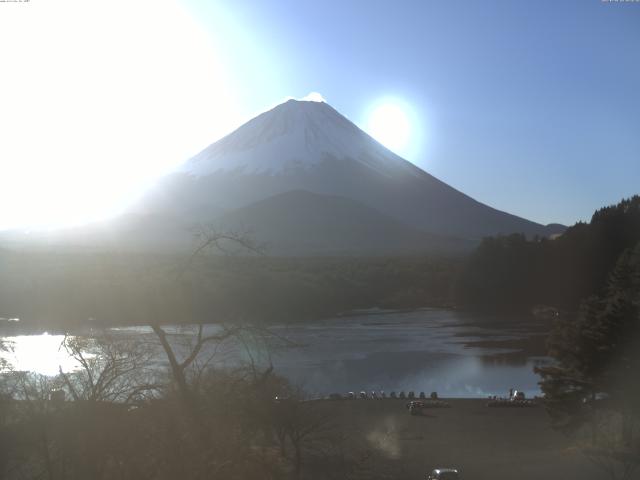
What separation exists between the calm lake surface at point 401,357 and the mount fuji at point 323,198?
38206 millimetres

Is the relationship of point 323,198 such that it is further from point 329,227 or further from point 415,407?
point 415,407

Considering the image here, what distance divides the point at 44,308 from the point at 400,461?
526 centimetres

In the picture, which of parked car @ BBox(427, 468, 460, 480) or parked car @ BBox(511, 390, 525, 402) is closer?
parked car @ BBox(427, 468, 460, 480)

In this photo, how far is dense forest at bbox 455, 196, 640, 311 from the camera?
3553 centimetres

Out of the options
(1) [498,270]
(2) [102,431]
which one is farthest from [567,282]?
(2) [102,431]

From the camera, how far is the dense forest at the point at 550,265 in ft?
117

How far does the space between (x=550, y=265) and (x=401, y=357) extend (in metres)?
21.5

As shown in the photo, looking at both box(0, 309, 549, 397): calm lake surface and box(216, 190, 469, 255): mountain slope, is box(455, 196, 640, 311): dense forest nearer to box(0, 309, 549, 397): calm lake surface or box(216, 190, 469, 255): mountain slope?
box(0, 309, 549, 397): calm lake surface

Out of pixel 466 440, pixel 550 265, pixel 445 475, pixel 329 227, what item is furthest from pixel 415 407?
pixel 329 227

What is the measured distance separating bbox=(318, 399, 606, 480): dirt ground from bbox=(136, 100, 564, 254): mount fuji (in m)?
52.0

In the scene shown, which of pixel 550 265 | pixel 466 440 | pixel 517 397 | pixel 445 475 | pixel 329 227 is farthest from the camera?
pixel 329 227

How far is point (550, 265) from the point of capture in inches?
1571

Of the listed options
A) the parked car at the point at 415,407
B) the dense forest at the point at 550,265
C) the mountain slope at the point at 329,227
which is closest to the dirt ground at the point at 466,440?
the parked car at the point at 415,407

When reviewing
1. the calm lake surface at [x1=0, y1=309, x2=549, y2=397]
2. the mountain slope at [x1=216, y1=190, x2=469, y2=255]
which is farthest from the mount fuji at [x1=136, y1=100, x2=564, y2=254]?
the calm lake surface at [x1=0, y1=309, x2=549, y2=397]
